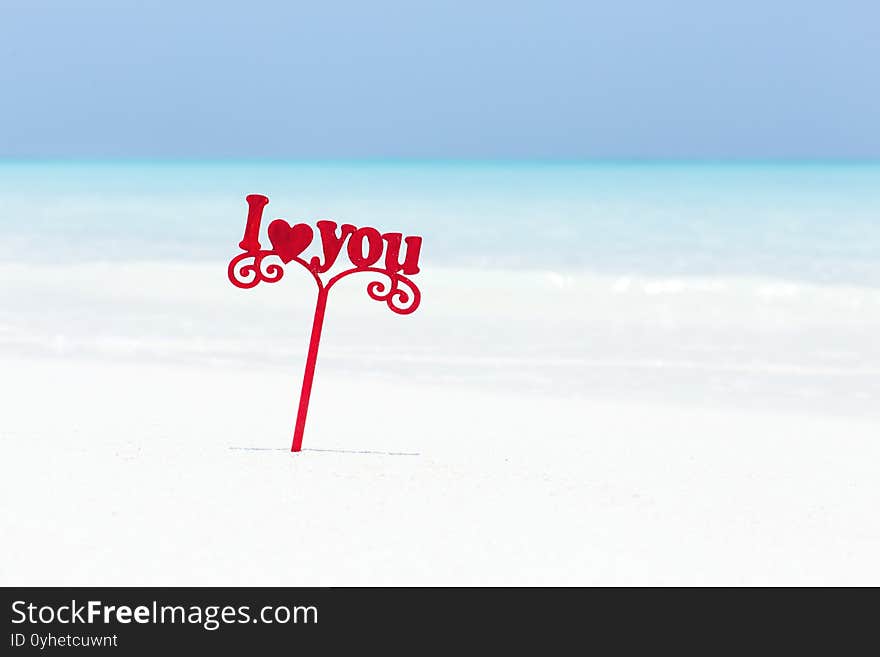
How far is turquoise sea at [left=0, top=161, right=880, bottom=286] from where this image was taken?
10203mm

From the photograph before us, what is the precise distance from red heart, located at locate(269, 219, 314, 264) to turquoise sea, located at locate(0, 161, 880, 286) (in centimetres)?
658

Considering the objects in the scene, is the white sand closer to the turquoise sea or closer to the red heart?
the red heart

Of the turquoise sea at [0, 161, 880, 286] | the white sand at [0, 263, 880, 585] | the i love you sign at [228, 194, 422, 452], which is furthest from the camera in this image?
the turquoise sea at [0, 161, 880, 286]

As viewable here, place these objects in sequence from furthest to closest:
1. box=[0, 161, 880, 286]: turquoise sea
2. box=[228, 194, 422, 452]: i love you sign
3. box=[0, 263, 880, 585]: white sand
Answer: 1. box=[0, 161, 880, 286]: turquoise sea
2. box=[228, 194, 422, 452]: i love you sign
3. box=[0, 263, 880, 585]: white sand

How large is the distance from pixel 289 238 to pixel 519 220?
11946mm

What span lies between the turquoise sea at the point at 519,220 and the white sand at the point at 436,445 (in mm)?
2889

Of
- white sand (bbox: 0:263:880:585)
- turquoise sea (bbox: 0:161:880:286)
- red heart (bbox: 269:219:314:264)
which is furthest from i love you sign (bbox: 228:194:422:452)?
turquoise sea (bbox: 0:161:880:286)

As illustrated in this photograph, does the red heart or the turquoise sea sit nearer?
the red heart

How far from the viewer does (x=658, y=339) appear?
6180 millimetres

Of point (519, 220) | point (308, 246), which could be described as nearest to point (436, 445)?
point (308, 246)

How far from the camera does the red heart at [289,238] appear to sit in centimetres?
286

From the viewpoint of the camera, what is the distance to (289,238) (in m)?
2.87

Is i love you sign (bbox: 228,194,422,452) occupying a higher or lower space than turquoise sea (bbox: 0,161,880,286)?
lower

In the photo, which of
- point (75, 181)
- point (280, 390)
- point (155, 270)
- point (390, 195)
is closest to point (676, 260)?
point (155, 270)
